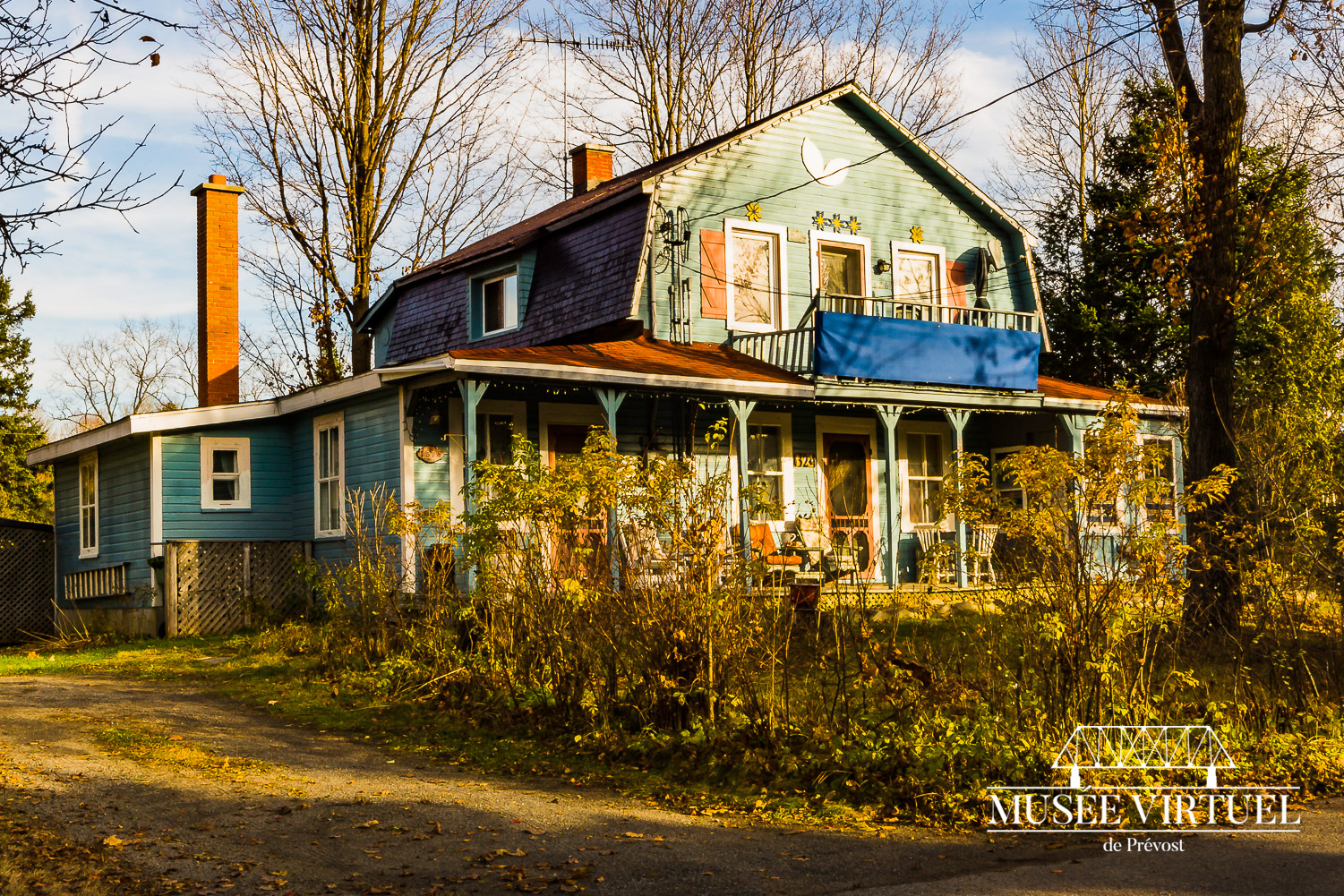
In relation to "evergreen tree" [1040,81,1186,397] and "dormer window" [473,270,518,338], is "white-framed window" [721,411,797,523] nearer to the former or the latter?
"dormer window" [473,270,518,338]

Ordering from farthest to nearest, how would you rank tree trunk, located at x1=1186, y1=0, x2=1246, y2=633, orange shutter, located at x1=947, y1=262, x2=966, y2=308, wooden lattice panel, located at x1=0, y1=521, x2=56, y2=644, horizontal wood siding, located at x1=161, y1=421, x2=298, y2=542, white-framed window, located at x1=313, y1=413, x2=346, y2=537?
1. orange shutter, located at x1=947, y1=262, x2=966, y2=308
2. wooden lattice panel, located at x1=0, y1=521, x2=56, y2=644
3. horizontal wood siding, located at x1=161, y1=421, x2=298, y2=542
4. white-framed window, located at x1=313, y1=413, x2=346, y2=537
5. tree trunk, located at x1=1186, y1=0, x2=1246, y2=633

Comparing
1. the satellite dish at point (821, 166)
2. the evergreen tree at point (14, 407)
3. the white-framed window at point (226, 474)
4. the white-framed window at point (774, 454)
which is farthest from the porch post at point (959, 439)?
the evergreen tree at point (14, 407)

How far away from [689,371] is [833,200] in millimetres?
5572

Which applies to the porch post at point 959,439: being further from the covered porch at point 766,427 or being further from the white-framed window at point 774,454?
the white-framed window at point 774,454

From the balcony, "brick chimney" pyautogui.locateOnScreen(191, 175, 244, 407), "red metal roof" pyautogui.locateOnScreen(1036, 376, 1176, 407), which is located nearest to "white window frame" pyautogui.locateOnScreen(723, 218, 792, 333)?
the balcony

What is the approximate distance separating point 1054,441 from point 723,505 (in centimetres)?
1359

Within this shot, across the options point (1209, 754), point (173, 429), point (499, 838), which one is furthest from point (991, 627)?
point (173, 429)

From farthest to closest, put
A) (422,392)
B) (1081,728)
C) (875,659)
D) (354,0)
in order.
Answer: (354,0) → (422,392) → (875,659) → (1081,728)

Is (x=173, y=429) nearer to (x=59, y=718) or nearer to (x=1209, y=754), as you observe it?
(x=59, y=718)

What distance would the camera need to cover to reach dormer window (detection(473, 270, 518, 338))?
20.5 meters

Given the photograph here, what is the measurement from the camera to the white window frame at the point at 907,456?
20.2 metres

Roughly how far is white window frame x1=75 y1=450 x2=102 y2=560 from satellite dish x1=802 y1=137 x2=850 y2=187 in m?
12.4

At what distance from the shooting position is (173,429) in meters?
17.4

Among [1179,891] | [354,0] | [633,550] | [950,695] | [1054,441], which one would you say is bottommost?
[1179,891]
